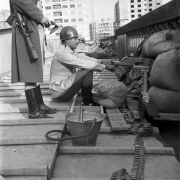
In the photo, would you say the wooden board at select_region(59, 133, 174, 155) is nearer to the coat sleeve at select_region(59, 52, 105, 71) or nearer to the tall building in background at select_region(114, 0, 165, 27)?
the coat sleeve at select_region(59, 52, 105, 71)

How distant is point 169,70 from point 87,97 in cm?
138

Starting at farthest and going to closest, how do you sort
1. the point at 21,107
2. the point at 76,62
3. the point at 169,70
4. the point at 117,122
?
1. the point at 76,62
2. the point at 21,107
3. the point at 169,70
4. the point at 117,122

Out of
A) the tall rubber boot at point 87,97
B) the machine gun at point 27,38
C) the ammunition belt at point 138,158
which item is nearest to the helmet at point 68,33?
the tall rubber boot at point 87,97

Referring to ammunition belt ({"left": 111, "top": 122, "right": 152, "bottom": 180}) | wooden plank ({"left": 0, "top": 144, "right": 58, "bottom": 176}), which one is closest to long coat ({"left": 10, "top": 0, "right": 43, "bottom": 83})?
wooden plank ({"left": 0, "top": 144, "right": 58, "bottom": 176})

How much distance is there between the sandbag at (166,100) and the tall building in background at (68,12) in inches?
3322

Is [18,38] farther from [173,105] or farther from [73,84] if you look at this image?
[173,105]

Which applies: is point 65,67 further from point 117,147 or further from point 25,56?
point 117,147

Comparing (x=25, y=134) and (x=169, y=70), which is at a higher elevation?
(x=169, y=70)

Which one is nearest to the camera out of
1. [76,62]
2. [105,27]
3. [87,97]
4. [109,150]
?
[109,150]

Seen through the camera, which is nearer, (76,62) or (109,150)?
(109,150)

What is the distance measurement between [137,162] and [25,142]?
3.81 ft

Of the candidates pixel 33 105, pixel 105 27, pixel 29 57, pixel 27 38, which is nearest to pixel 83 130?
pixel 33 105

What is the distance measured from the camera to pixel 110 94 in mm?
3867

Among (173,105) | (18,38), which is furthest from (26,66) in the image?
(173,105)
